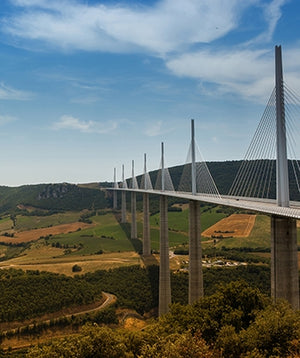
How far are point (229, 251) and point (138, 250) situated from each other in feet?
65.4

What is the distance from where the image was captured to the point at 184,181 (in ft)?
148

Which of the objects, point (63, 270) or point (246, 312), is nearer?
point (246, 312)

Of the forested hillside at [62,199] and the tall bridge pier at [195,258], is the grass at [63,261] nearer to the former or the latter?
the tall bridge pier at [195,258]

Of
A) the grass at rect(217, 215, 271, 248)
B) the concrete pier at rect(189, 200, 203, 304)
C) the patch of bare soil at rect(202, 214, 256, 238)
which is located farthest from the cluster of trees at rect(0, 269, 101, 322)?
the patch of bare soil at rect(202, 214, 256, 238)

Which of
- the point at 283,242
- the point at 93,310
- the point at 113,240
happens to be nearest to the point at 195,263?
the point at 283,242

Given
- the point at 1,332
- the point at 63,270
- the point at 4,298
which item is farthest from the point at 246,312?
the point at 63,270

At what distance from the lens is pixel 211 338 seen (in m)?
18.7

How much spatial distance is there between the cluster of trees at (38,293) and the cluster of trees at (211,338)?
81.4 ft

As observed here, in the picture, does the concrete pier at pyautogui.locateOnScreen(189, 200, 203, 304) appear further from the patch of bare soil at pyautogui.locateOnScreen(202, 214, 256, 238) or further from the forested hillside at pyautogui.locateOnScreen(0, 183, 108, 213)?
the forested hillside at pyautogui.locateOnScreen(0, 183, 108, 213)

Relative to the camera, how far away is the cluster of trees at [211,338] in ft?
47.2

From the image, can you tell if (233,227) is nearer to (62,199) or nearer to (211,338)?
(211,338)

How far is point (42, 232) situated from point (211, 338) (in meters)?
93.4

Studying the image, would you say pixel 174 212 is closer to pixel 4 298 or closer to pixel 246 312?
pixel 4 298

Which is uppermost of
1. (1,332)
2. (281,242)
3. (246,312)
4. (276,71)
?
(276,71)
